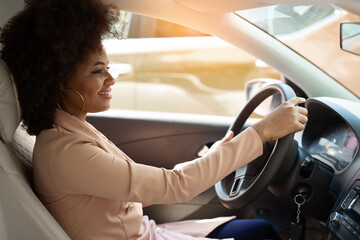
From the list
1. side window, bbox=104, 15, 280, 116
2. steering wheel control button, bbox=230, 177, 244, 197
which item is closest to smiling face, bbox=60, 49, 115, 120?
steering wheel control button, bbox=230, 177, 244, 197

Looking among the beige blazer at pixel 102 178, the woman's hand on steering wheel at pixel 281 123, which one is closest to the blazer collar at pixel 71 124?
the beige blazer at pixel 102 178

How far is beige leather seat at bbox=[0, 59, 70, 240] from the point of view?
1.07 meters

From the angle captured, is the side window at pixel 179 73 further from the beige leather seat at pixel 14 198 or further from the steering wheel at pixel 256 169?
the beige leather seat at pixel 14 198

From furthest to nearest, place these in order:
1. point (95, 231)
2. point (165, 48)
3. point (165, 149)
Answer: point (165, 48)
point (165, 149)
point (95, 231)

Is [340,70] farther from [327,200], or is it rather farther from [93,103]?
[93,103]

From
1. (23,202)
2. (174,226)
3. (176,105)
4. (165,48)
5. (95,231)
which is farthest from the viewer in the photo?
(165,48)

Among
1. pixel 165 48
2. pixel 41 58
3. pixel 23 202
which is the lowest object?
pixel 165 48

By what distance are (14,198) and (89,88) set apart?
1.12ft

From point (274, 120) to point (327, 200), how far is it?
393mm

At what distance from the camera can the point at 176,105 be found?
445 cm

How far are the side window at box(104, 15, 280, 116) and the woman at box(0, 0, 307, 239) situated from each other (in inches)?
110

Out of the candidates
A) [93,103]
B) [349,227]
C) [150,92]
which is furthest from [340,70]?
[150,92]

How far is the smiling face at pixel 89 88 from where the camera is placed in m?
1.22

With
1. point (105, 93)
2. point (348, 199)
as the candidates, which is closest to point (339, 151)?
point (348, 199)
